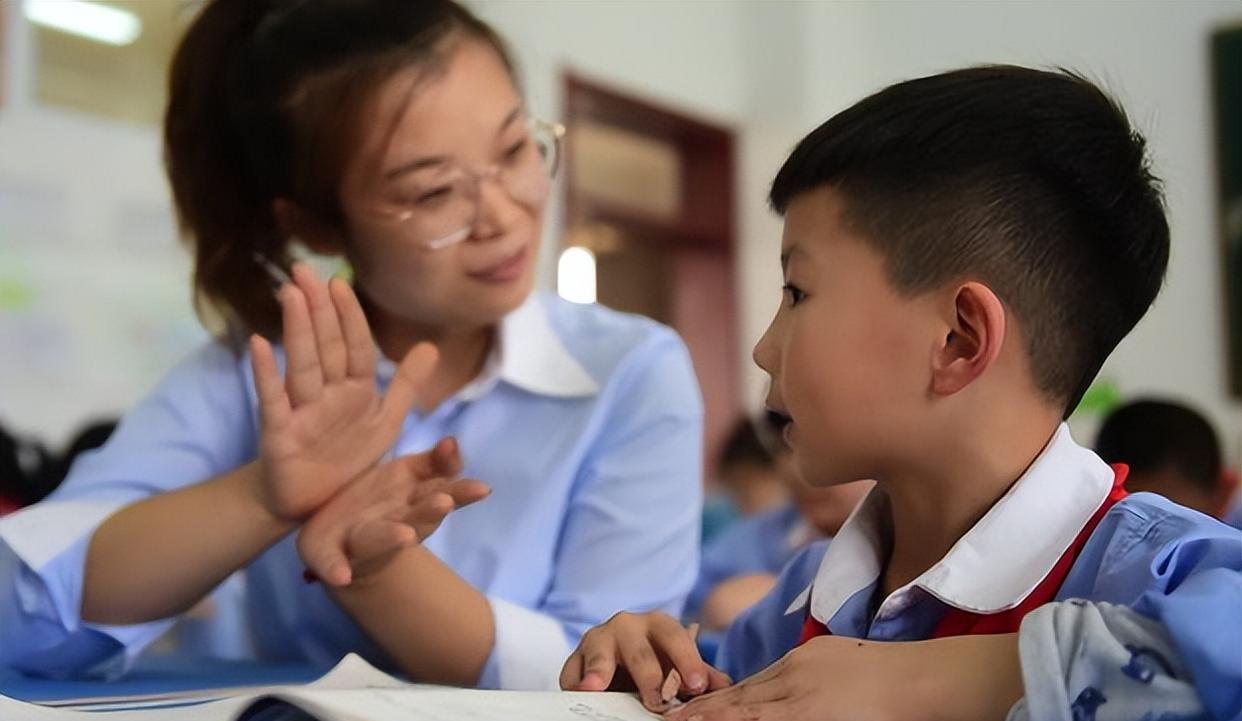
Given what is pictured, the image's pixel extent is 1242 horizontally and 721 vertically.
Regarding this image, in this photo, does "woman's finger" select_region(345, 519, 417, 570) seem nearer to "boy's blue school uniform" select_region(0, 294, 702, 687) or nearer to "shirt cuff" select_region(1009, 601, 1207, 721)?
"boy's blue school uniform" select_region(0, 294, 702, 687)

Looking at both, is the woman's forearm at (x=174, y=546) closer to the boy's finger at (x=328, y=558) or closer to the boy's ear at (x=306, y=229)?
the boy's finger at (x=328, y=558)

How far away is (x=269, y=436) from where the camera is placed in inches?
30.5

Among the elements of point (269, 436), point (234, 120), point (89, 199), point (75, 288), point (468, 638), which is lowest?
point (75, 288)

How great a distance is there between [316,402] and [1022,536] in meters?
0.43

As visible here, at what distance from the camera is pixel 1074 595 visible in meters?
0.53

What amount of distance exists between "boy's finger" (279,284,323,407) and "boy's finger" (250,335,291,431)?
0.01 meters

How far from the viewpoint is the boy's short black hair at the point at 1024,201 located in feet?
1.98

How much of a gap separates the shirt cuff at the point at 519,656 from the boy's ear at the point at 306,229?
327mm

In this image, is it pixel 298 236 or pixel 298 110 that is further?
pixel 298 236

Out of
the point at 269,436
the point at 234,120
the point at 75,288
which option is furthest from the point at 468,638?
the point at 75,288

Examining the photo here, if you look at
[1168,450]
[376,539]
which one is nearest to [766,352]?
[376,539]

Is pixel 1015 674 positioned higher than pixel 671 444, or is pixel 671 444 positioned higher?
pixel 1015 674

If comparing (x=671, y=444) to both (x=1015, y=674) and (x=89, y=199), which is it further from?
(x=89, y=199)

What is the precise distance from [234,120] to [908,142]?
0.57 meters
